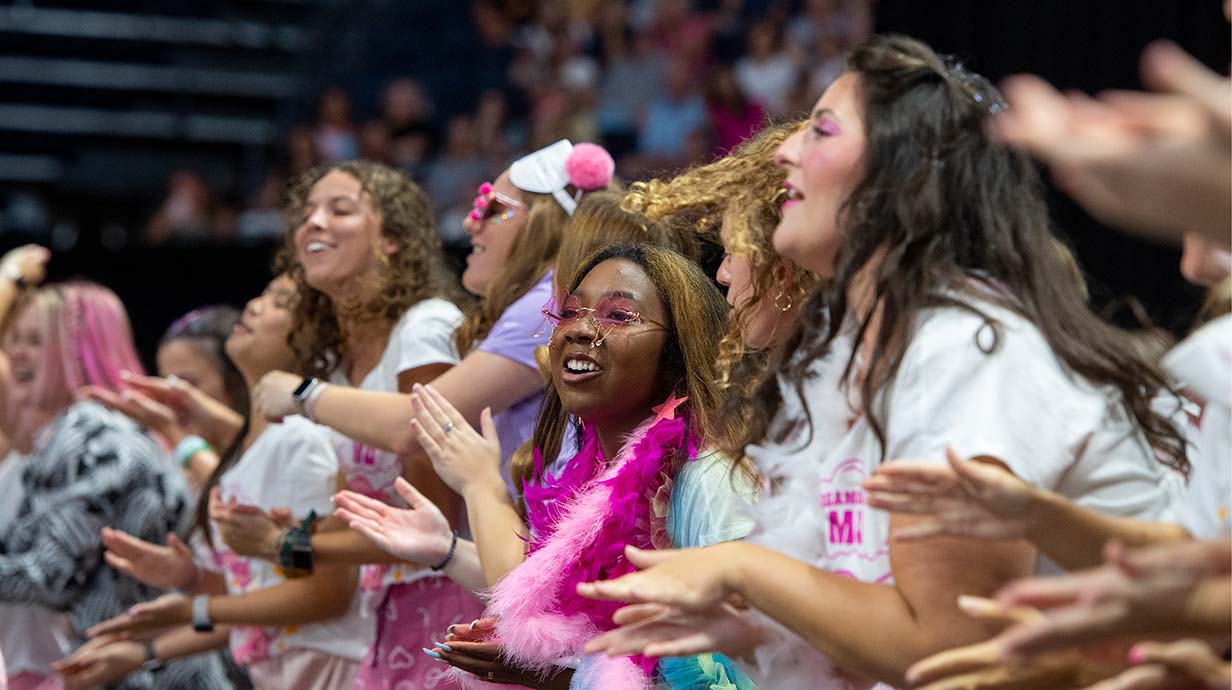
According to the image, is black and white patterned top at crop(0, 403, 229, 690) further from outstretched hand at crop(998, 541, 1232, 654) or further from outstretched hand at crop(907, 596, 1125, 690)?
outstretched hand at crop(998, 541, 1232, 654)

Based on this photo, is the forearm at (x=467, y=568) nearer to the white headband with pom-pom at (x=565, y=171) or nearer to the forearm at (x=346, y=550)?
the forearm at (x=346, y=550)

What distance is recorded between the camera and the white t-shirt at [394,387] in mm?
2949

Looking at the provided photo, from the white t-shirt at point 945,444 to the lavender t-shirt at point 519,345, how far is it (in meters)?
1.00

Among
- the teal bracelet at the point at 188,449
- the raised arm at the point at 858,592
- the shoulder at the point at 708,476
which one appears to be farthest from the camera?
the teal bracelet at the point at 188,449

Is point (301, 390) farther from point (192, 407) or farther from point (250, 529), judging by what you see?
point (192, 407)

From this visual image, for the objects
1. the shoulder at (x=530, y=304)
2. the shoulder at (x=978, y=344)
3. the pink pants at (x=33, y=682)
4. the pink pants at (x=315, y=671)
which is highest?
the shoulder at (x=978, y=344)

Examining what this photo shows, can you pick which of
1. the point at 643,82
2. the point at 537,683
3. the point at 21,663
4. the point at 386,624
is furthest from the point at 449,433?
the point at 643,82

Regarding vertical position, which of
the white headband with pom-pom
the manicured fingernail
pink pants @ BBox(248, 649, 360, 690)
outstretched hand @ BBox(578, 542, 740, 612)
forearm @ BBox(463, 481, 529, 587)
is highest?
the white headband with pom-pom

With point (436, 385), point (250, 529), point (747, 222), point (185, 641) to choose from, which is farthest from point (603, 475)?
point (185, 641)

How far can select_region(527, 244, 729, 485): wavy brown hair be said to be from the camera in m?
2.23

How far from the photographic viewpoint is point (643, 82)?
6.88 m

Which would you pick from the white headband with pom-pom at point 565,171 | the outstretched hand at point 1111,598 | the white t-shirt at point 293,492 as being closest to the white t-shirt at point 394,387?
the white t-shirt at point 293,492

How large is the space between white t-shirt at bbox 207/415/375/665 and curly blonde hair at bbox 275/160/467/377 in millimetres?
158

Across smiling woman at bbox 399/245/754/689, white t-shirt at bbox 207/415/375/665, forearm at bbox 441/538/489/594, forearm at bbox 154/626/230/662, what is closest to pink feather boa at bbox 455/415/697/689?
smiling woman at bbox 399/245/754/689
